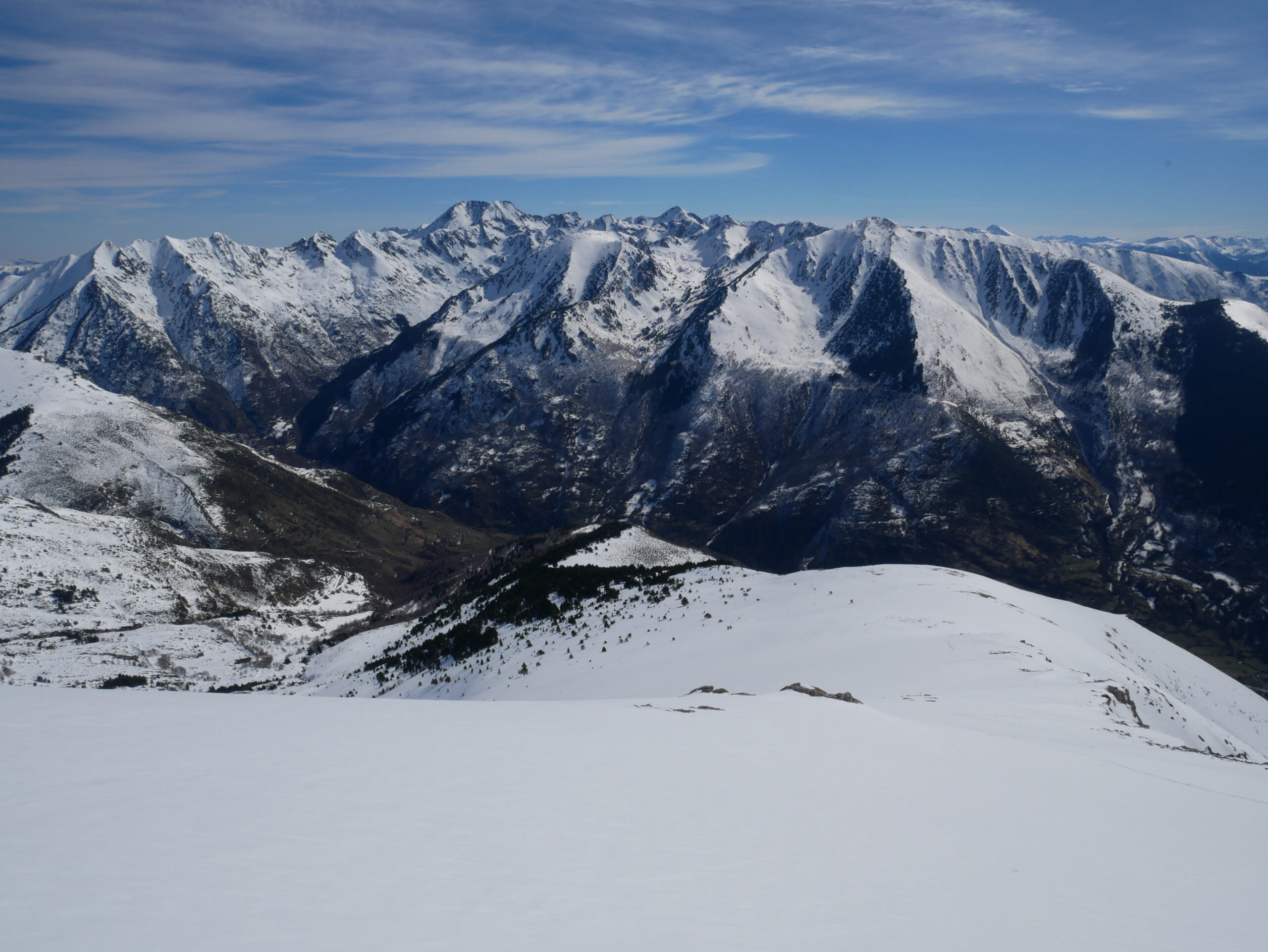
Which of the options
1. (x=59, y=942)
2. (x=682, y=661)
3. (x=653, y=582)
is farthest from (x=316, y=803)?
(x=653, y=582)

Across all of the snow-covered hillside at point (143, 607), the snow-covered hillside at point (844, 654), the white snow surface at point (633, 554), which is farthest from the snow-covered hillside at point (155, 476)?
the snow-covered hillside at point (844, 654)

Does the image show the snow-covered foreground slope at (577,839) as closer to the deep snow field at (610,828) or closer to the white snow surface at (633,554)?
the deep snow field at (610,828)

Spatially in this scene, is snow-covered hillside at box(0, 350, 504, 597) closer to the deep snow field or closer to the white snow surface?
the white snow surface

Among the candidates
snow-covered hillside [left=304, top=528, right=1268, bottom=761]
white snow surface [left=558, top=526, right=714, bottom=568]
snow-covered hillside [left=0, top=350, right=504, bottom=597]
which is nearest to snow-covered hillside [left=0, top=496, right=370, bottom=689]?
snow-covered hillside [left=0, top=350, right=504, bottom=597]

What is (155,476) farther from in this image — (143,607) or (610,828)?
(610,828)

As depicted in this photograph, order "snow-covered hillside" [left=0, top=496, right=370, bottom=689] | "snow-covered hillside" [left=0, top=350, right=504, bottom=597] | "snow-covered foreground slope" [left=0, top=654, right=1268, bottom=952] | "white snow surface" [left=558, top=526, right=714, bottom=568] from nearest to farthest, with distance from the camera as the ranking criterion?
"snow-covered foreground slope" [left=0, top=654, right=1268, bottom=952], "white snow surface" [left=558, top=526, right=714, bottom=568], "snow-covered hillside" [left=0, top=496, right=370, bottom=689], "snow-covered hillside" [left=0, top=350, right=504, bottom=597]

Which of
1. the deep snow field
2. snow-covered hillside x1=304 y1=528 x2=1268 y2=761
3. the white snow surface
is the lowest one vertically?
the white snow surface

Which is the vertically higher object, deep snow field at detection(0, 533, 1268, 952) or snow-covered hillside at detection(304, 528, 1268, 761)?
deep snow field at detection(0, 533, 1268, 952)

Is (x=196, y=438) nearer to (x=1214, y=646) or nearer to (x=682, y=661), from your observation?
(x=682, y=661)
